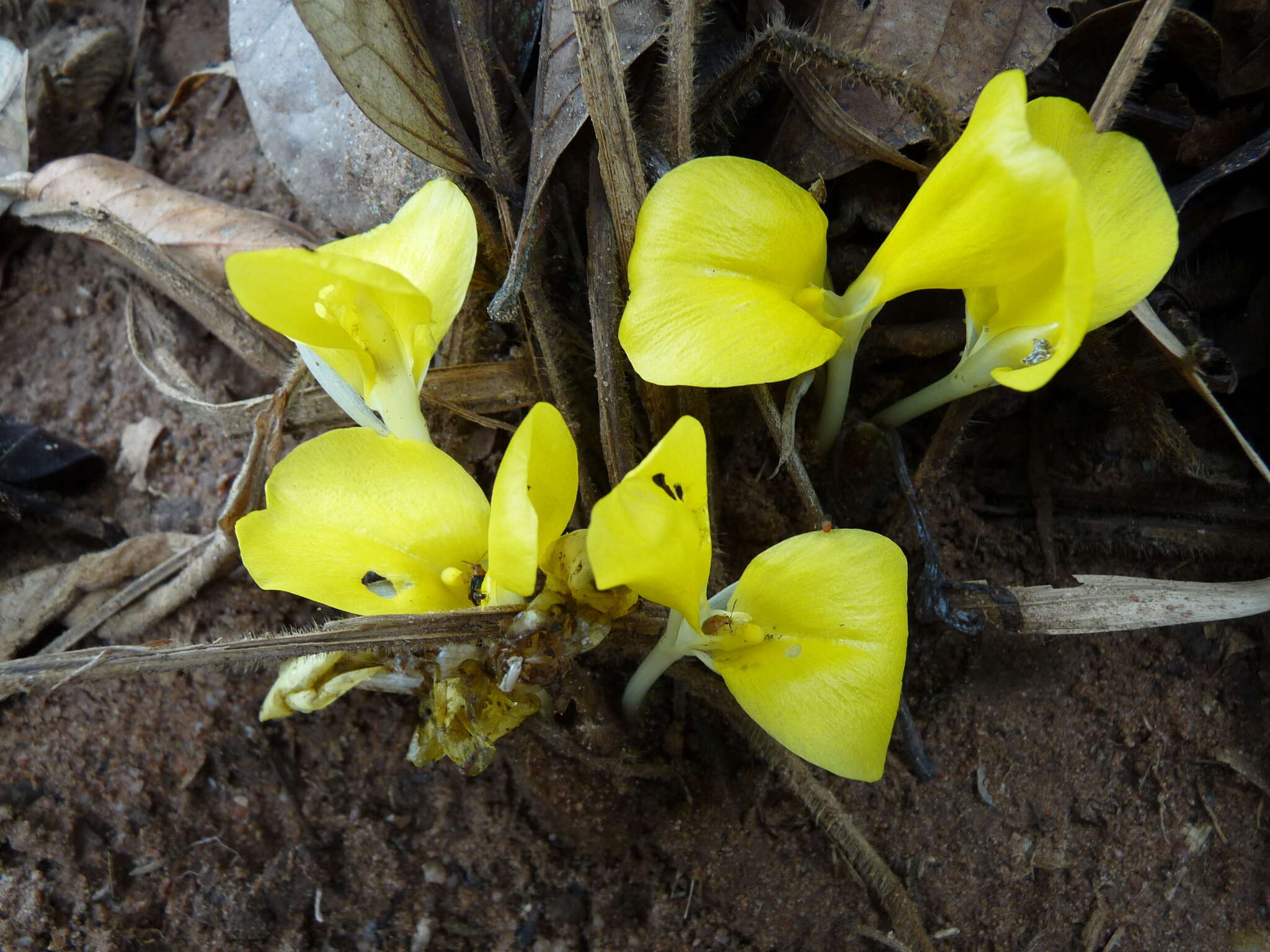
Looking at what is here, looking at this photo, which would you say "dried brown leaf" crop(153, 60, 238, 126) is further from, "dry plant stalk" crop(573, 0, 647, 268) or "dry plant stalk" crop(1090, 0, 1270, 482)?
"dry plant stalk" crop(1090, 0, 1270, 482)

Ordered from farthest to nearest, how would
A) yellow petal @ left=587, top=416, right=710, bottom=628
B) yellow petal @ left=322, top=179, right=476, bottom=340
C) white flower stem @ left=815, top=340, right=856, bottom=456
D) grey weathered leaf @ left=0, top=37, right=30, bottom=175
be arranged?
grey weathered leaf @ left=0, top=37, right=30, bottom=175, white flower stem @ left=815, top=340, right=856, bottom=456, yellow petal @ left=322, top=179, right=476, bottom=340, yellow petal @ left=587, top=416, right=710, bottom=628

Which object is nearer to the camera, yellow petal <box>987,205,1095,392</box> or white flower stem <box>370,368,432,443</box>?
yellow petal <box>987,205,1095,392</box>

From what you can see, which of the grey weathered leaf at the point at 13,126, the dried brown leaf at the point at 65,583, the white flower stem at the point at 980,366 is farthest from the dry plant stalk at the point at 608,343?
the grey weathered leaf at the point at 13,126

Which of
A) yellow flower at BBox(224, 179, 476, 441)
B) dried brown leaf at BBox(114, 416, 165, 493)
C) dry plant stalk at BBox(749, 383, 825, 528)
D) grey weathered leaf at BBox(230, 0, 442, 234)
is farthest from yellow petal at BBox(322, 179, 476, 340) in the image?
dried brown leaf at BBox(114, 416, 165, 493)

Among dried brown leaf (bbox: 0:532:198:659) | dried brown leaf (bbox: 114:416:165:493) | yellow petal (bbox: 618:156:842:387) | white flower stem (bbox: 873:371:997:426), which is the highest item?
yellow petal (bbox: 618:156:842:387)

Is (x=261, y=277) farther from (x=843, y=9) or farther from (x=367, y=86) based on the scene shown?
(x=843, y=9)

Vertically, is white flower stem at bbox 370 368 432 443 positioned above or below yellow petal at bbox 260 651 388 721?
above

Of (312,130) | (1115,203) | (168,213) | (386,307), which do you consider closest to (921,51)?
(1115,203)
